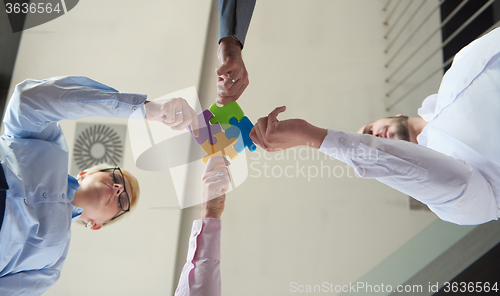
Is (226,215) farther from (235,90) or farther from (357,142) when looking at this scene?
(357,142)

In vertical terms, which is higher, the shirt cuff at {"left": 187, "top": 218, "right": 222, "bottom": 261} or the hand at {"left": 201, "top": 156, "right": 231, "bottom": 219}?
the hand at {"left": 201, "top": 156, "right": 231, "bottom": 219}

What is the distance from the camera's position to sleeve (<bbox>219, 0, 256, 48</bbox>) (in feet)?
4.08

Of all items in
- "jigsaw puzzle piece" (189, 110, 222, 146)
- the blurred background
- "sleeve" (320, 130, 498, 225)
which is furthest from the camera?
the blurred background

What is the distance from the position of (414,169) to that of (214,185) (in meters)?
0.64

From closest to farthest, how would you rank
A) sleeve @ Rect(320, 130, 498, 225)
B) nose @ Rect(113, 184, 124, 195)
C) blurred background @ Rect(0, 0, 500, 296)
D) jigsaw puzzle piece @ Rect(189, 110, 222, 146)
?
sleeve @ Rect(320, 130, 498, 225) < jigsaw puzzle piece @ Rect(189, 110, 222, 146) < nose @ Rect(113, 184, 124, 195) < blurred background @ Rect(0, 0, 500, 296)

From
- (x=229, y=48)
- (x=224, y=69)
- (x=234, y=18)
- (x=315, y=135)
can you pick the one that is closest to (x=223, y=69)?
(x=224, y=69)

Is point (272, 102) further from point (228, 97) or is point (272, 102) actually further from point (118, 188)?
point (118, 188)

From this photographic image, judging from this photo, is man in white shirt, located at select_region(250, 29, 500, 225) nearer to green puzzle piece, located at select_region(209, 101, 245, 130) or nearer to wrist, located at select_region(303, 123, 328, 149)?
wrist, located at select_region(303, 123, 328, 149)

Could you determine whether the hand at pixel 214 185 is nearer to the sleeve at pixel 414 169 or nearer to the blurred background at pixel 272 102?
the sleeve at pixel 414 169

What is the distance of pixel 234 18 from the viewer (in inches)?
49.4

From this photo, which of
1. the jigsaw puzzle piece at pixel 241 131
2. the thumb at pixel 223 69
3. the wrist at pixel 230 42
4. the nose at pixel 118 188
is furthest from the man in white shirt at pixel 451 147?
the nose at pixel 118 188

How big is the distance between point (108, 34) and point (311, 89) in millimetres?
1333

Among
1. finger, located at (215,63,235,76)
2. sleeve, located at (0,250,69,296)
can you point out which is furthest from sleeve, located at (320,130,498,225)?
sleeve, located at (0,250,69,296)

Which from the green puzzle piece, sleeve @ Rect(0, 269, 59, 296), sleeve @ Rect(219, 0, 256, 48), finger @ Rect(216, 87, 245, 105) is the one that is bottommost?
sleeve @ Rect(0, 269, 59, 296)
